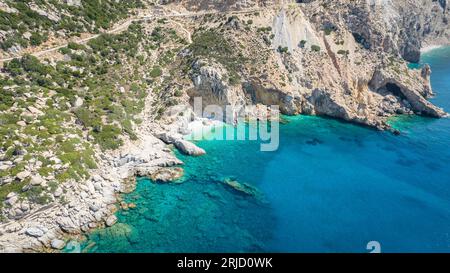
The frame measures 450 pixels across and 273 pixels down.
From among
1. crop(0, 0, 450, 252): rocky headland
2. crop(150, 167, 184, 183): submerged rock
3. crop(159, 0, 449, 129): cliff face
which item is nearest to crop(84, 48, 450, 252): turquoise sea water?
crop(150, 167, 184, 183): submerged rock

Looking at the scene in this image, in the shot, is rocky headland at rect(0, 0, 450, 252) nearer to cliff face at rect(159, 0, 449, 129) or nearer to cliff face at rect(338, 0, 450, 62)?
cliff face at rect(159, 0, 449, 129)

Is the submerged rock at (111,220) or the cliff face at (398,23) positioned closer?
the submerged rock at (111,220)

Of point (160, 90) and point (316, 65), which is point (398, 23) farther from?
point (160, 90)

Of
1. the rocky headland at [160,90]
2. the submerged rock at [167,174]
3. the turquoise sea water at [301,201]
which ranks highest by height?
the rocky headland at [160,90]

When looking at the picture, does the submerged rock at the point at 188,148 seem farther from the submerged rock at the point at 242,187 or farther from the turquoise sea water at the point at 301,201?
the submerged rock at the point at 242,187

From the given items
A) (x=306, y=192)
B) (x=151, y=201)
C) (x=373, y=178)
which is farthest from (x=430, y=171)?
(x=151, y=201)

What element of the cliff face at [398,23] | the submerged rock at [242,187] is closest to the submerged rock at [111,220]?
the submerged rock at [242,187]

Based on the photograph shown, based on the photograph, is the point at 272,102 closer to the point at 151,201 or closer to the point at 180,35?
the point at 180,35

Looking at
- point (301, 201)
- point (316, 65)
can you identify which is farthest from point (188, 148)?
point (316, 65)

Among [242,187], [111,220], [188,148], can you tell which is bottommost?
[111,220]
